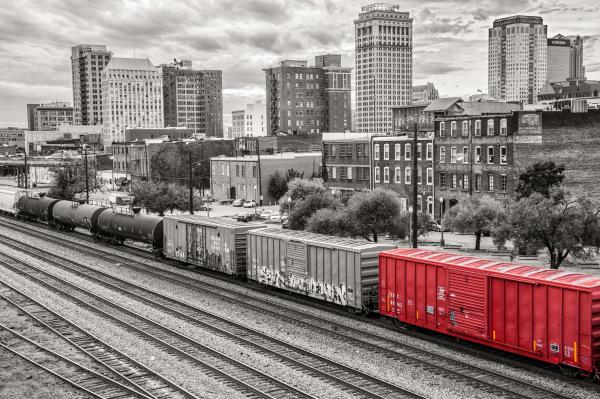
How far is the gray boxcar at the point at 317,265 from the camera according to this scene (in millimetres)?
27953

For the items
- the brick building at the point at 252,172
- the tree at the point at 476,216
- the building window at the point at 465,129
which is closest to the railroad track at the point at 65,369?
the tree at the point at 476,216

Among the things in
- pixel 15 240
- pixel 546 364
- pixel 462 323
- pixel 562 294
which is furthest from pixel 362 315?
pixel 15 240

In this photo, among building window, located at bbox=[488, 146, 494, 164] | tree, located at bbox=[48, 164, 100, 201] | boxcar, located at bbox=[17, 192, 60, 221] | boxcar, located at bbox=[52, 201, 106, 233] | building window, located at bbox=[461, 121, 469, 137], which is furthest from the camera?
tree, located at bbox=[48, 164, 100, 201]

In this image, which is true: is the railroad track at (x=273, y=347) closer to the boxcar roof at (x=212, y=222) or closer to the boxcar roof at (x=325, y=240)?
the boxcar roof at (x=325, y=240)

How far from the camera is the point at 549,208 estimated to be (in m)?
35.2

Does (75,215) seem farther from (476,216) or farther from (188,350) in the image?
(188,350)

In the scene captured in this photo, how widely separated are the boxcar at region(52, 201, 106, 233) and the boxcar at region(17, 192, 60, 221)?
4.36 ft

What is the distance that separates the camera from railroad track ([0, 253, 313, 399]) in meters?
20.5

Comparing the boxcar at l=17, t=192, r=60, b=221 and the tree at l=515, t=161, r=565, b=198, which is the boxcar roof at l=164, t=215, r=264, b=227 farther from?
the boxcar at l=17, t=192, r=60, b=221

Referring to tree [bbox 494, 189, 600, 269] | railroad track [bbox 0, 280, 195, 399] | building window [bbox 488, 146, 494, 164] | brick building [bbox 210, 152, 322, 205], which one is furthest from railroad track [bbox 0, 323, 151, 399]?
brick building [bbox 210, 152, 322, 205]

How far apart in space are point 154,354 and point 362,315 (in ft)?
29.5

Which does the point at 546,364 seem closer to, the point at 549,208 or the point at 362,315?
→ the point at 362,315

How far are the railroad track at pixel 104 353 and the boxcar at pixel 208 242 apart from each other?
9.74m

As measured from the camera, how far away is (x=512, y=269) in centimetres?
2227
